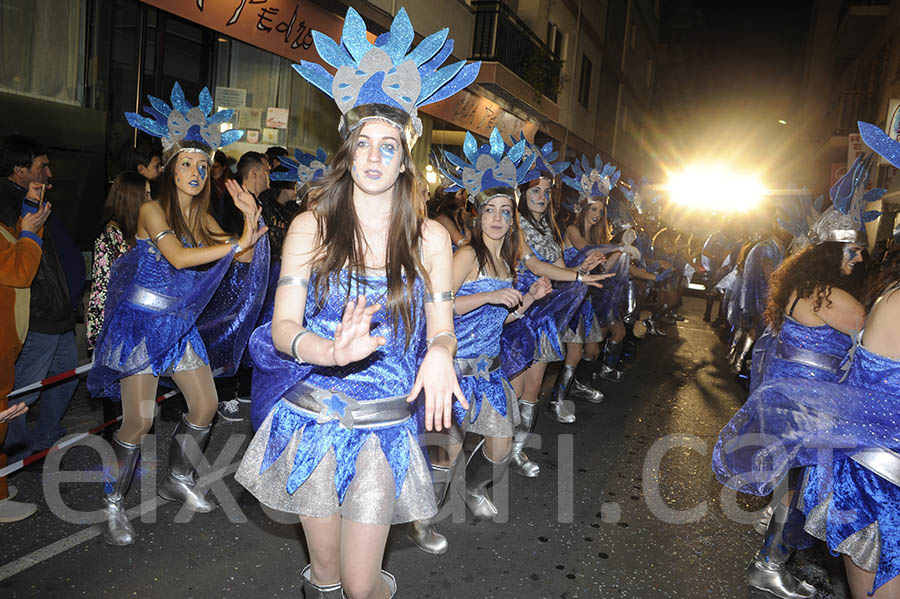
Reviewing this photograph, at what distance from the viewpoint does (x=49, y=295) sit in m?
4.45

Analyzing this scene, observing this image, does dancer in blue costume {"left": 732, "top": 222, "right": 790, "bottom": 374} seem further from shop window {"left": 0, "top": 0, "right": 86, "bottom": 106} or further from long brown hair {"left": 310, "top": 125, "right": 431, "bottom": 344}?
shop window {"left": 0, "top": 0, "right": 86, "bottom": 106}

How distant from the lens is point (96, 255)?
5059mm

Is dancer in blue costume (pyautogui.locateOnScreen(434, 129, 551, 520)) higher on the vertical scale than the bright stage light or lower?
lower

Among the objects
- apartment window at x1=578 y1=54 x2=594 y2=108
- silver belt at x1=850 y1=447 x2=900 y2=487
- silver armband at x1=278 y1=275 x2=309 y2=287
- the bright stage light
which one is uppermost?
apartment window at x1=578 y1=54 x2=594 y2=108

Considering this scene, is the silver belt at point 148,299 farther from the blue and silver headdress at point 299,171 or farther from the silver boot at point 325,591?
the blue and silver headdress at point 299,171

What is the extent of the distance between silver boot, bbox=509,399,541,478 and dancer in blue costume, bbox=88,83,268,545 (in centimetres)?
229

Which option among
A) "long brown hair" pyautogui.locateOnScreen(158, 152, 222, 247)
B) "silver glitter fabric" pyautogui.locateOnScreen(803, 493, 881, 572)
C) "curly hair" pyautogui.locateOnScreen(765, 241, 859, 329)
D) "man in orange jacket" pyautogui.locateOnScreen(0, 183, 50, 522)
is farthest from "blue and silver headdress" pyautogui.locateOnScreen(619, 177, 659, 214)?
"man in orange jacket" pyautogui.locateOnScreen(0, 183, 50, 522)

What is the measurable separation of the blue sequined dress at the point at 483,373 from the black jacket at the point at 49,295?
2.70m

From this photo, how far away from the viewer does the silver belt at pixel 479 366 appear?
12.8ft

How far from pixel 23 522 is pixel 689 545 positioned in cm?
398

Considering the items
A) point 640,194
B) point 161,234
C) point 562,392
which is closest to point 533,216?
point 562,392

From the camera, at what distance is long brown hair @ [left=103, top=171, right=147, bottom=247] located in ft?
15.5

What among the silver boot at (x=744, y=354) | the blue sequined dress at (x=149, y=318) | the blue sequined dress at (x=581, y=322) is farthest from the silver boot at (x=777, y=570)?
the silver boot at (x=744, y=354)

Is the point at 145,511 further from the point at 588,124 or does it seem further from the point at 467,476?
the point at 588,124
